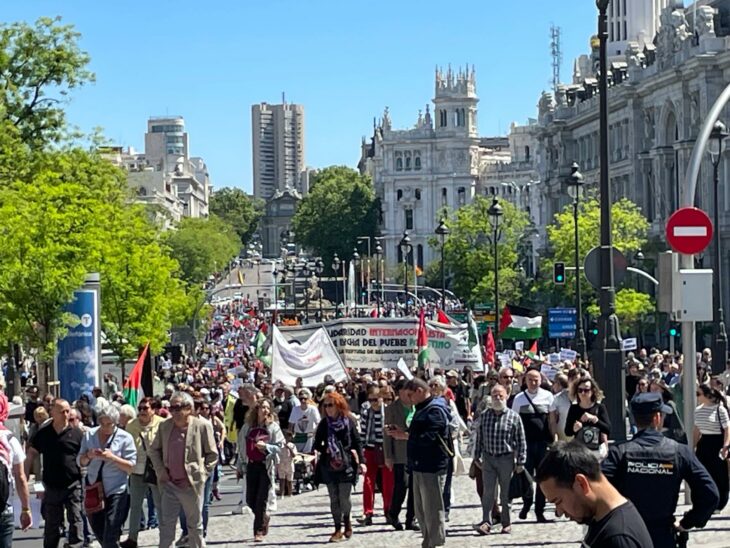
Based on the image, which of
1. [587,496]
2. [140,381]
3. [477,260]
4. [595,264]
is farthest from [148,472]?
[477,260]

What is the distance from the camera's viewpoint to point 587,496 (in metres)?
7.29

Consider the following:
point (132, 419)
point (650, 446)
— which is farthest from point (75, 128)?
point (650, 446)

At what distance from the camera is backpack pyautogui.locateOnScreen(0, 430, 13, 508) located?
13.3m

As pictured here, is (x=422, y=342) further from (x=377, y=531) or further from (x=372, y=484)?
(x=377, y=531)

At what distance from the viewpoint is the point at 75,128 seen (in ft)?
172

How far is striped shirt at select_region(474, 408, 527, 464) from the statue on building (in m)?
70.6

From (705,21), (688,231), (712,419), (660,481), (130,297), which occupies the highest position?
(705,21)

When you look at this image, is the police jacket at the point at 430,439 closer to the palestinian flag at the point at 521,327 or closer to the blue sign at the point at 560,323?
the palestinian flag at the point at 521,327

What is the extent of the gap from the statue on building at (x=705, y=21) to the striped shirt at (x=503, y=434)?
7057cm

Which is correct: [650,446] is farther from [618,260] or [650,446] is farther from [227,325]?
[227,325]

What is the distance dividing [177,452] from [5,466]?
3.19 meters

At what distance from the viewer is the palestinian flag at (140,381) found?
28125 millimetres

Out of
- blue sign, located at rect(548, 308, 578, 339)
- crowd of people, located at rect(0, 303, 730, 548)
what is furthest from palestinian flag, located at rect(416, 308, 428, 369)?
blue sign, located at rect(548, 308, 578, 339)

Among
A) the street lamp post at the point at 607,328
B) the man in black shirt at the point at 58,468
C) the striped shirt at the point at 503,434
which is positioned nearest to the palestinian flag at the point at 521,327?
the street lamp post at the point at 607,328
